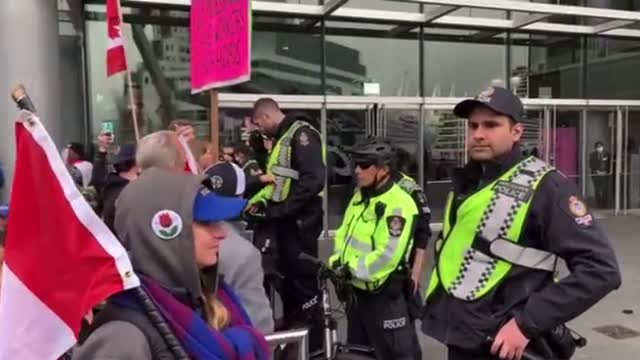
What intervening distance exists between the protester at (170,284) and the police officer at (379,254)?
1915 mm

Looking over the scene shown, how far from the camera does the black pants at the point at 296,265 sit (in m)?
4.94

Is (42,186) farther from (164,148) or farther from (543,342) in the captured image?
(543,342)

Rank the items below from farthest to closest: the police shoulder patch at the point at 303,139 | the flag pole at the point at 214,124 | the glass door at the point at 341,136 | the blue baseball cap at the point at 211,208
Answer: the glass door at the point at 341,136 < the police shoulder patch at the point at 303,139 < the flag pole at the point at 214,124 < the blue baseball cap at the point at 211,208

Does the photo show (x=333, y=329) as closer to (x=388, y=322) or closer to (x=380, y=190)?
(x=388, y=322)

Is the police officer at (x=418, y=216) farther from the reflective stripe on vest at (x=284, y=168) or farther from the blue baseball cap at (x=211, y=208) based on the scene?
the blue baseball cap at (x=211, y=208)

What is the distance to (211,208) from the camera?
1.83 metres

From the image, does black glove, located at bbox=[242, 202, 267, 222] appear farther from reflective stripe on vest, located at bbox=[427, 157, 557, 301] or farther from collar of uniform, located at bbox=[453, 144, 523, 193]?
reflective stripe on vest, located at bbox=[427, 157, 557, 301]

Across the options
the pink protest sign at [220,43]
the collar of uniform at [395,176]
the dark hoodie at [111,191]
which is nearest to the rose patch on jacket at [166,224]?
the pink protest sign at [220,43]

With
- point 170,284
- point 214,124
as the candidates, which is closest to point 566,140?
point 214,124

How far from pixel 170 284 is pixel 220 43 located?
262 cm

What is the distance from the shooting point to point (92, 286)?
62.5 inches

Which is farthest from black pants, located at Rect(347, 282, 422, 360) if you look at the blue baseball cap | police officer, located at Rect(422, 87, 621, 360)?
the blue baseball cap

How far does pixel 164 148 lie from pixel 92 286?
1.49 metres

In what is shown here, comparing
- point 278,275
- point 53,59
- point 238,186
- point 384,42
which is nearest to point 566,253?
point 238,186
